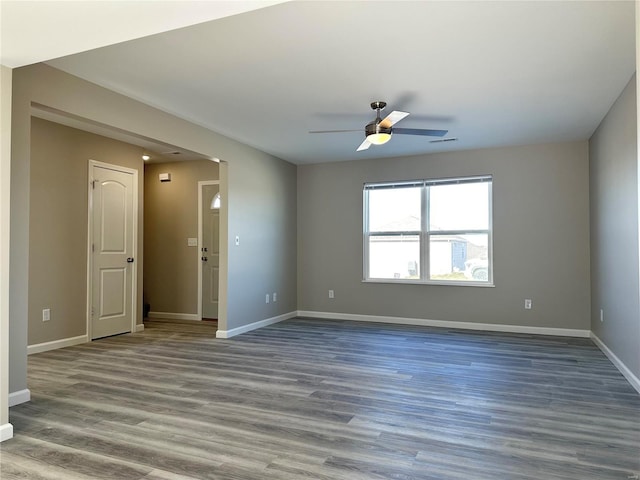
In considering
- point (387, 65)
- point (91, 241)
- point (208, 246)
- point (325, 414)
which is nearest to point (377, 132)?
point (387, 65)

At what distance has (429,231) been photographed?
21.0ft

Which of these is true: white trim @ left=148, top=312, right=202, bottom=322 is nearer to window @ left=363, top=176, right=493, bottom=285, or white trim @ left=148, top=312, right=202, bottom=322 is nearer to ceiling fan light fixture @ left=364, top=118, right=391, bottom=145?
window @ left=363, top=176, right=493, bottom=285

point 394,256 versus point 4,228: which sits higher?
point 4,228

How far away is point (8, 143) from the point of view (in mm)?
2488

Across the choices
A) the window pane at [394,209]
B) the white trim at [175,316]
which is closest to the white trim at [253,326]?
the white trim at [175,316]

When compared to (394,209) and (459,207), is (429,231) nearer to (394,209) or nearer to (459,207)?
(459,207)

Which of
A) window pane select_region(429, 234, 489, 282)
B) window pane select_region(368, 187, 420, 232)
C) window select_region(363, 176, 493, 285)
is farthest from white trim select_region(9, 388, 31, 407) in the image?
window pane select_region(429, 234, 489, 282)

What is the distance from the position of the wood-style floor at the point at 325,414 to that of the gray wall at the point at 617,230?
39 centimetres

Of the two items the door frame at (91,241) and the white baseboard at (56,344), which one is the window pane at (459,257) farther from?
the white baseboard at (56,344)

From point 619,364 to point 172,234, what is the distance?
6.12 meters

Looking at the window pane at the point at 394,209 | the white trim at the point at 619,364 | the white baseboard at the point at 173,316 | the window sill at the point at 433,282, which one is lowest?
the white baseboard at the point at 173,316

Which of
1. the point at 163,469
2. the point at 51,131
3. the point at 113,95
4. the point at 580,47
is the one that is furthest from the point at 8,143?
the point at 580,47

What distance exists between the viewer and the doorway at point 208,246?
689 cm

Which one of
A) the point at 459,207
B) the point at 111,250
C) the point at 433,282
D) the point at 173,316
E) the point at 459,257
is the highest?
the point at 459,207
